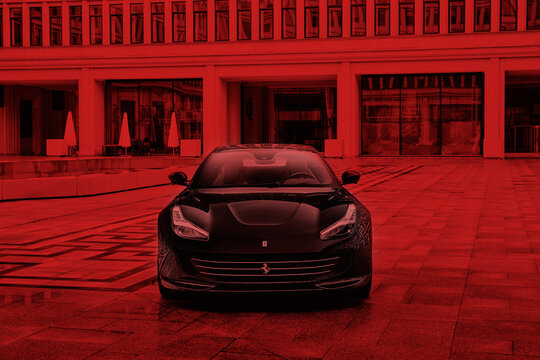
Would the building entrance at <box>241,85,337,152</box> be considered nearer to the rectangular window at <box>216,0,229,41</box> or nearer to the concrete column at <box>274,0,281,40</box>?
the rectangular window at <box>216,0,229,41</box>

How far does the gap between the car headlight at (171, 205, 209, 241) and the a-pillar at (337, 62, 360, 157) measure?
3715cm

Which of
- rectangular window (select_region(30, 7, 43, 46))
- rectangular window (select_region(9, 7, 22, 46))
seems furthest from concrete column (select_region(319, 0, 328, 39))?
rectangular window (select_region(9, 7, 22, 46))

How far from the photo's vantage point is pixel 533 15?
41094 millimetres

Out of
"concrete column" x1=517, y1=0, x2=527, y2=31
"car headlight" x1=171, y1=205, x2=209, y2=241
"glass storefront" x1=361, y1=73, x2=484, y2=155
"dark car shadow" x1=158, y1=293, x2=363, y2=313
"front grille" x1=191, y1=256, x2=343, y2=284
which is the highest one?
"concrete column" x1=517, y1=0, x2=527, y2=31

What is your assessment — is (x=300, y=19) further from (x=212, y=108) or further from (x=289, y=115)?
(x=289, y=115)

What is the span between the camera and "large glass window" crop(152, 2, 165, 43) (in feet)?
151

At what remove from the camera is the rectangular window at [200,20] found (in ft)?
149

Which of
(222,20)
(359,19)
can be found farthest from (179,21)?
(359,19)

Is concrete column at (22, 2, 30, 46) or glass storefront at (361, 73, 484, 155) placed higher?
concrete column at (22, 2, 30, 46)

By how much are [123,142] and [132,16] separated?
10216mm

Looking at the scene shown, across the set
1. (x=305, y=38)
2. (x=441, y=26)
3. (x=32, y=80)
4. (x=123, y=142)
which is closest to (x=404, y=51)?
(x=441, y=26)

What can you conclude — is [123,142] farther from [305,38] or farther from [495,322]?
[495,322]

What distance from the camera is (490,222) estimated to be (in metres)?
12.5

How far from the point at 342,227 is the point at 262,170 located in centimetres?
168
